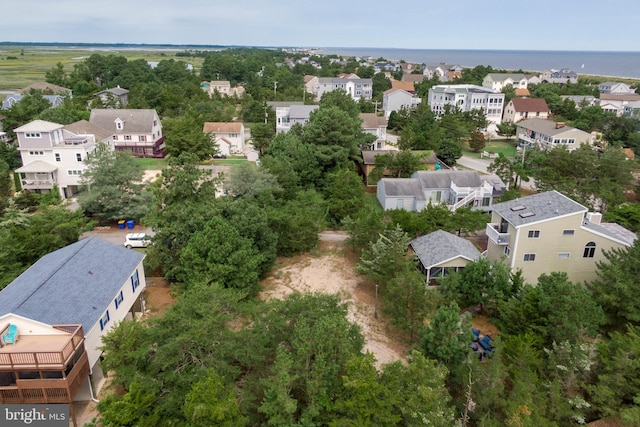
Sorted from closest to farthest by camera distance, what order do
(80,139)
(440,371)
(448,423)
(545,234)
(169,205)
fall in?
(448,423) < (440,371) < (545,234) < (169,205) < (80,139)

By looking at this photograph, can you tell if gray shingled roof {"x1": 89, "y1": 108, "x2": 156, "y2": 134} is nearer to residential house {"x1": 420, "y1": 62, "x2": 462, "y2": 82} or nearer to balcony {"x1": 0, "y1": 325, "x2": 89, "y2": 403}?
balcony {"x1": 0, "y1": 325, "x2": 89, "y2": 403}

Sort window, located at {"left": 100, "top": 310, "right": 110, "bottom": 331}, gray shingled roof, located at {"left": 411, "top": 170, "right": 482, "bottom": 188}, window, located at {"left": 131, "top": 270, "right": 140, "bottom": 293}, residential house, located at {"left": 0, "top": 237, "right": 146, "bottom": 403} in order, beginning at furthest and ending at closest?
gray shingled roof, located at {"left": 411, "top": 170, "right": 482, "bottom": 188} < window, located at {"left": 131, "top": 270, "right": 140, "bottom": 293} < window, located at {"left": 100, "top": 310, "right": 110, "bottom": 331} < residential house, located at {"left": 0, "top": 237, "right": 146, "bottom": 403}

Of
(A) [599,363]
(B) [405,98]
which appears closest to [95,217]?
(A) [599,363]

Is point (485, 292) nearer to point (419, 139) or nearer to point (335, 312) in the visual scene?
point (335, 312)

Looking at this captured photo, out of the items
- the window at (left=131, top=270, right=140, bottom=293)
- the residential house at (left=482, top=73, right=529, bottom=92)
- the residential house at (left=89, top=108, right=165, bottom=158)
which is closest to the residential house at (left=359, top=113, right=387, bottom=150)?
the residential house at (left=89, top=108, right=165, bottom=158)

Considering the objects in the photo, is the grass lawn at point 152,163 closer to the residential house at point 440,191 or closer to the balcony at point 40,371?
the residential house at point 440,191
